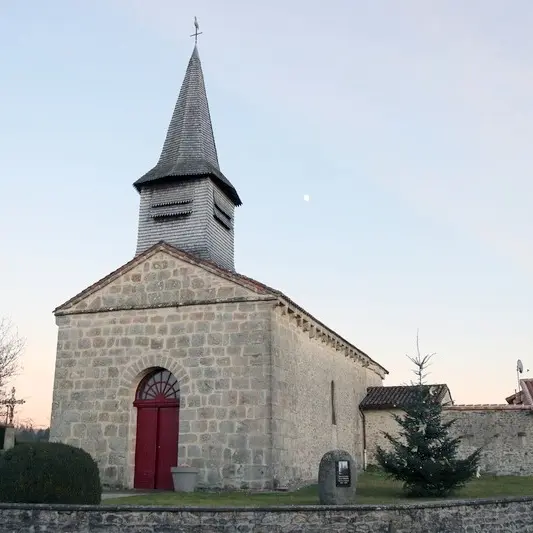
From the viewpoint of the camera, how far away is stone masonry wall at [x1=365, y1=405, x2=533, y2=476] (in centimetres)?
2111

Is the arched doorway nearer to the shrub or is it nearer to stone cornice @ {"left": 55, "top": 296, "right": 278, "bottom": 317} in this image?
stone cornice @ {"left": 55, "top": 296, "right": 278, "bottom": 317}

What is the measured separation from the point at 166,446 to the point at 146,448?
1.87ft

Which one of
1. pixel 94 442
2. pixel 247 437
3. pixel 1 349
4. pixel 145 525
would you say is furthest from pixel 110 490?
pixel 1 349

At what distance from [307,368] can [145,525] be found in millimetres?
8785

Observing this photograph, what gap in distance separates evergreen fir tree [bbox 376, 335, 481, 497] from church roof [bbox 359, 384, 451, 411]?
895 cm

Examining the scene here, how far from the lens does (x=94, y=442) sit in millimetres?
16938

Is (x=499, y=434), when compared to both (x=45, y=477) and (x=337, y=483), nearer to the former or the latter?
(x=337, y=483)

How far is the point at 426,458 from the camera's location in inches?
569

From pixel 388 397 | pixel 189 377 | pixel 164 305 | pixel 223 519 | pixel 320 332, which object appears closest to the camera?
pixel 223 519

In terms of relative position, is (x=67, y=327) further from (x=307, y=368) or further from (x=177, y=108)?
(x=177, y=108)

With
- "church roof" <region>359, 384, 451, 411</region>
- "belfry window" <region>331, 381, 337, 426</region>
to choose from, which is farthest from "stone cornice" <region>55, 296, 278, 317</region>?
"church roof" <region>359, 384, 451, 411</region>

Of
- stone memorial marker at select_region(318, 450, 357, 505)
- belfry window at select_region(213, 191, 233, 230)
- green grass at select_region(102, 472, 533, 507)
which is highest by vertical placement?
belfry window at select_region(213, 191, 233, 230)

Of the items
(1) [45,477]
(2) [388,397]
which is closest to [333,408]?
(2) [388,397]

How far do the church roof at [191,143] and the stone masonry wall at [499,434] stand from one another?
445 inches
